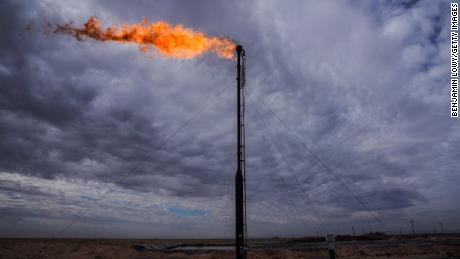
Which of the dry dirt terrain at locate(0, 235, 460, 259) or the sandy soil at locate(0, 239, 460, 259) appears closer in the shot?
the sandy soil at locate(0, 239, 460, 259)

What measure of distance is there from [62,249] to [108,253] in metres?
6.22

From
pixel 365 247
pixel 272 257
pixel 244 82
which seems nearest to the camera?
pixel 244 82

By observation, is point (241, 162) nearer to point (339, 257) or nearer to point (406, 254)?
point (339, 257)

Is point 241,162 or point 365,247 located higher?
point 241,162

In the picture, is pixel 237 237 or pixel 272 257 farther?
pixel 272 257

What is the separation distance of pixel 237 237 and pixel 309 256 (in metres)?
23.8

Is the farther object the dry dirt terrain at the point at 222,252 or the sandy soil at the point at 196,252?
the dry dirt terrain at the point at 222,252

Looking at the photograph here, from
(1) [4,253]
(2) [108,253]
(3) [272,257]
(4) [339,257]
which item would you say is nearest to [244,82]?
(3) [272,257]

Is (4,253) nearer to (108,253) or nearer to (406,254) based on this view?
(108,253)

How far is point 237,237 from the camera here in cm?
1850

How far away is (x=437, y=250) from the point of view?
3950 cm

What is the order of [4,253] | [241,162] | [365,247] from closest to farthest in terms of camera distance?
[241,162]
[4,253]
[365,247]

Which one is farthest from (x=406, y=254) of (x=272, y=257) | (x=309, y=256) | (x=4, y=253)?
(x=4, y=253)

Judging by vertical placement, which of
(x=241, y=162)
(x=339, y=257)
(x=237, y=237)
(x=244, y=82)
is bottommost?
(x=339, y=257)
